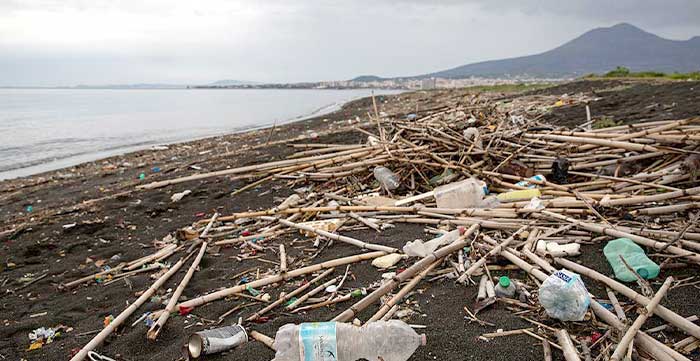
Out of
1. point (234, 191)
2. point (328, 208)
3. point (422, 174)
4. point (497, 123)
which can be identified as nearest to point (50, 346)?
point (328, 208)

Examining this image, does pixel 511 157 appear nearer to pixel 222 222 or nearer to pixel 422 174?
pixel 422 174

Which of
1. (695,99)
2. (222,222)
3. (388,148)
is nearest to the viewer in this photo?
(222,222)

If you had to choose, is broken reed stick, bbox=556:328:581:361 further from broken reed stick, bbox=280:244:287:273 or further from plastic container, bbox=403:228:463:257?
broken reed stick, bbox=280:244:287:273

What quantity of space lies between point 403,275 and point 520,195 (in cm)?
192

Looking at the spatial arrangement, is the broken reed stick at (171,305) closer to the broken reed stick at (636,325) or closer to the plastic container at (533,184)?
the broken reed stick at (636,325)

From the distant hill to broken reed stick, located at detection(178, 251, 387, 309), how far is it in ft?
419

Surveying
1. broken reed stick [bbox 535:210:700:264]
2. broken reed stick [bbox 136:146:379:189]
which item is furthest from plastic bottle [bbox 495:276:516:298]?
broken reed stick [bbox 136:146:379:189]

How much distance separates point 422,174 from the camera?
16.3 ft

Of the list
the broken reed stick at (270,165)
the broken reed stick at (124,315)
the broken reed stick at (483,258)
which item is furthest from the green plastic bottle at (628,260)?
the broken reed stick at (270,165)

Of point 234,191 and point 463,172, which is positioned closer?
point 463,172

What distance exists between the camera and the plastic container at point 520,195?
403 centimetres

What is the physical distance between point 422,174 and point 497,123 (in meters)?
1.80

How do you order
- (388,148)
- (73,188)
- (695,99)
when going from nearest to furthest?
(388,148) → (695,99) → (73,188)

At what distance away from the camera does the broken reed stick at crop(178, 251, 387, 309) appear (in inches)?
117
